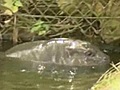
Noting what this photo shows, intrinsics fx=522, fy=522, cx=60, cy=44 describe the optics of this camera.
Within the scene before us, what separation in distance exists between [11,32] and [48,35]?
37 cm

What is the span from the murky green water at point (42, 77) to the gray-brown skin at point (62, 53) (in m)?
0.11

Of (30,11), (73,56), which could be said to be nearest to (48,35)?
(30,11)

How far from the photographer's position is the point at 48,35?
16.6 feet

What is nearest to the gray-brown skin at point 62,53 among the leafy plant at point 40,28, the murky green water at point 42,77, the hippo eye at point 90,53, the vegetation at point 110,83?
the hippo eye at point 90,53

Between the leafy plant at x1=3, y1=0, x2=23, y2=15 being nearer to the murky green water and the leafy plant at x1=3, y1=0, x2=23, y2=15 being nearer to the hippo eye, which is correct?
the murky green water

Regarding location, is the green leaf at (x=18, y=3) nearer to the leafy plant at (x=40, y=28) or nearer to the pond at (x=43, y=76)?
the leafy plant at (x=40, y=28)

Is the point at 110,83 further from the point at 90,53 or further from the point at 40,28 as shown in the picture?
the point at 40,28

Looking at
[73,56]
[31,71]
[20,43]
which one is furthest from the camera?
[20,43]

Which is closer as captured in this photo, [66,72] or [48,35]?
[66,72]

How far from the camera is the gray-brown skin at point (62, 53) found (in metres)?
4.42

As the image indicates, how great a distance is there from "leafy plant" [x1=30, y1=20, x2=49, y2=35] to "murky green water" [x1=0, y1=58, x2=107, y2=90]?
2.00 ft

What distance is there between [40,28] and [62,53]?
579 mm

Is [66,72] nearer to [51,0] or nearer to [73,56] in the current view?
[73,56]

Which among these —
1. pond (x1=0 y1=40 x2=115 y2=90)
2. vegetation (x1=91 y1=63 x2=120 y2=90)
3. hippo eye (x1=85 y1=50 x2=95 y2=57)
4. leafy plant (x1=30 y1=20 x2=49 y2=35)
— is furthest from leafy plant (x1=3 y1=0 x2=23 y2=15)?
vegetation (x1=91 y1=63 x2=120 y2=90)
